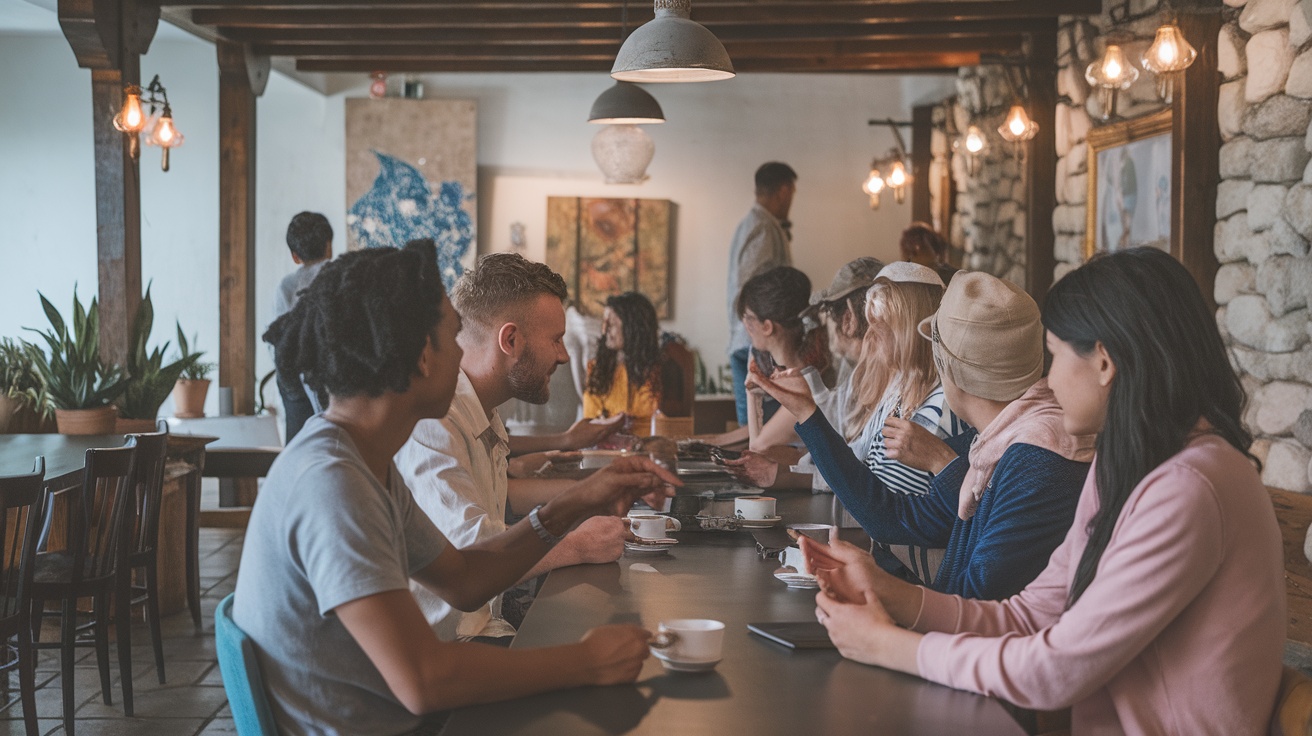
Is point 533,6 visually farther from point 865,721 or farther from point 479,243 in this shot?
point 865,721

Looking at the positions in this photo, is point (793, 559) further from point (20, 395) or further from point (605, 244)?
point (605, 244)

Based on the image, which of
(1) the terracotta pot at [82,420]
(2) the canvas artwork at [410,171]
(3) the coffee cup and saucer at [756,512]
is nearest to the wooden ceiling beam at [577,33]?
(2) the canvas artwork at [410,171]

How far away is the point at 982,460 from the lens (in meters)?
2.29

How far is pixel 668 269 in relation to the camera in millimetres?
11344

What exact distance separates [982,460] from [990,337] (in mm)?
266

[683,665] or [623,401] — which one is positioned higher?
[623,401]

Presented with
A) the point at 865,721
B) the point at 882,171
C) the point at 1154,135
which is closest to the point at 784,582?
the point at 865,721

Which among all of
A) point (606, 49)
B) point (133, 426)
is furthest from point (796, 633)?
point (606, 49)

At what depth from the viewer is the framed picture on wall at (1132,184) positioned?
5.88m

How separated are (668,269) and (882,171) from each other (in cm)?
214

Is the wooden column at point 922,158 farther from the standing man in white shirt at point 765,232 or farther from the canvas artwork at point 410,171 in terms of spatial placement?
the canvas artwork at point 410,171

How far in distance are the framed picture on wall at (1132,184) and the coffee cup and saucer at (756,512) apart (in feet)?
10.9

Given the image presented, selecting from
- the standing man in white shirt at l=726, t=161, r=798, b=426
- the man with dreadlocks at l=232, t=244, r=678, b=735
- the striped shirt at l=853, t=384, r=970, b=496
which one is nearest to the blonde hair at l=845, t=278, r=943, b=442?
the striped shirt at l=853, t=384, r=970, b=496

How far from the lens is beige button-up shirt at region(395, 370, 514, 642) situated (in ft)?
8.13
